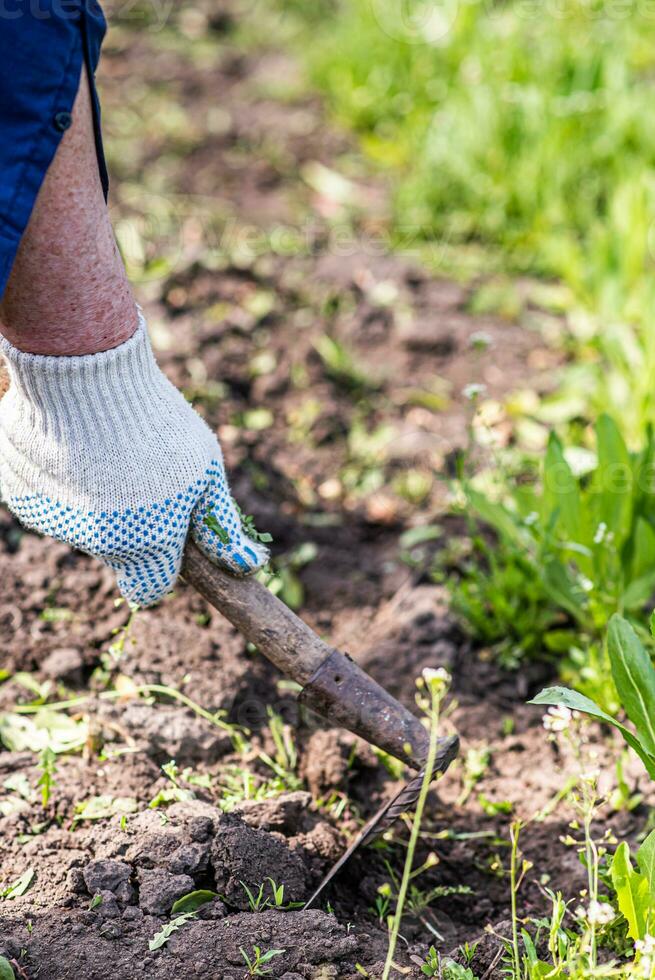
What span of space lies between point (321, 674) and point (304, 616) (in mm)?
784

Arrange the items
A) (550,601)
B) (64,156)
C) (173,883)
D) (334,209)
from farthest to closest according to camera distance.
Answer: (334,209) → (550,601) → (173,883) → (64,156)

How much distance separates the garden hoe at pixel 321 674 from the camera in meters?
1.69

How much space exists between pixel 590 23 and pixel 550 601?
3077 mm

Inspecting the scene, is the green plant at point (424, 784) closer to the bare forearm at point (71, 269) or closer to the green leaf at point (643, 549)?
the bare forearm at point (71, 269)

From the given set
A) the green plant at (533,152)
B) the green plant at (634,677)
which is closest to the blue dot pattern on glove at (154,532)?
the green plant at (634,677)

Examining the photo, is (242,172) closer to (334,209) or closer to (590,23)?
(334,209)

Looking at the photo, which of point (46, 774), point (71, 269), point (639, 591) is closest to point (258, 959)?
point (46, 774)

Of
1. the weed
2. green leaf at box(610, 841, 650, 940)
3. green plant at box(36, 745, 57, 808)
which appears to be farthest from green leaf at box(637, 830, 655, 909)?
green plant at box(36, 745, 57, 808)

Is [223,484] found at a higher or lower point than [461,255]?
higher

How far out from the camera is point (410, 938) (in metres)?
1.71

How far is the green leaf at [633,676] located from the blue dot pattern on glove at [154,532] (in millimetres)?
600

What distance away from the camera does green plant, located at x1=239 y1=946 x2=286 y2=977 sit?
4.81 feet

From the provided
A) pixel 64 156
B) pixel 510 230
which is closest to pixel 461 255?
pixel 510 230

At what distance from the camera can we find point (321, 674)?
5.55 ft
